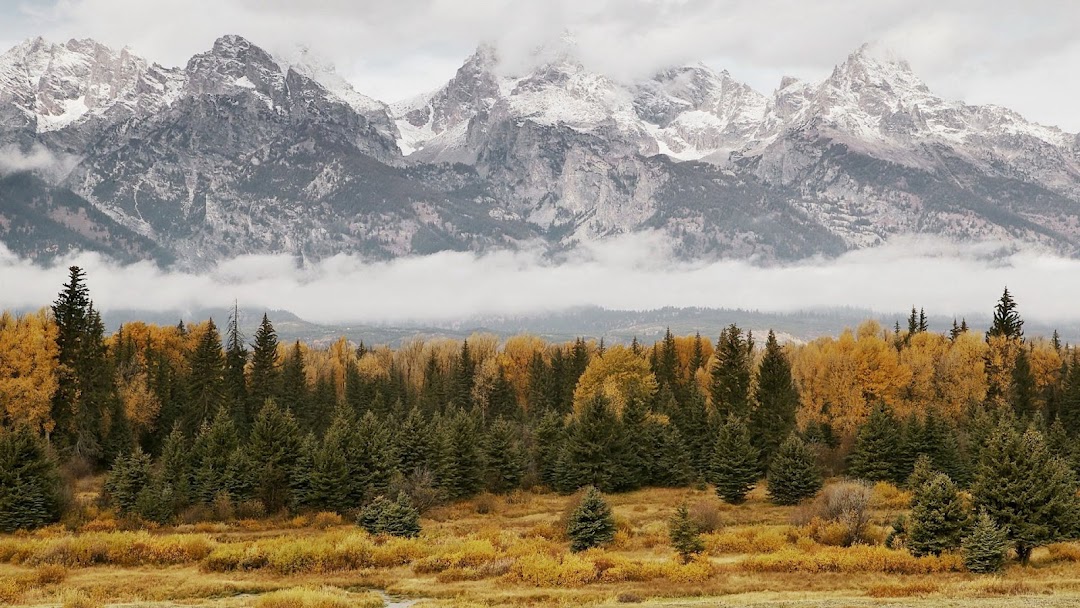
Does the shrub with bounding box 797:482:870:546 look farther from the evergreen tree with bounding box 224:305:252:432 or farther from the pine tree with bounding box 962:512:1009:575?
the evergreen tree with bounding box 224:305:252:432

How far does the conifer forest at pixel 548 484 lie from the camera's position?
42781mm

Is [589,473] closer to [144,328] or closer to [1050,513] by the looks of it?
[1050,513]

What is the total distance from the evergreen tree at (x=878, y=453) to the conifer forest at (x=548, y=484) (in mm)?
227

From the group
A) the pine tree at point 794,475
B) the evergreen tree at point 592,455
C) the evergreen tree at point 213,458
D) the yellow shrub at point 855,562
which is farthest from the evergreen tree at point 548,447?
the yellow shrub at point 855,562

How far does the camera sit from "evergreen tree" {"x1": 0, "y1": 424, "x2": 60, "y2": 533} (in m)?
57.1

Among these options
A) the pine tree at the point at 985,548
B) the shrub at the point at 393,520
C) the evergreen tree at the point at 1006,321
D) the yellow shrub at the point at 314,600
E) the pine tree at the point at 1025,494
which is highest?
the evergreen tree at the point at 1006,321

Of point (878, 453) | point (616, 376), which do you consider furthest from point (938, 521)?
point (616, 376)

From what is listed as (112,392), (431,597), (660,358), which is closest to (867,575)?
(431,597)

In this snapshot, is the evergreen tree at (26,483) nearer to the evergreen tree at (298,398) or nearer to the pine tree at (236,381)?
the pine tree at (236,381)

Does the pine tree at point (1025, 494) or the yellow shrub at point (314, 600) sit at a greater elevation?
the pine tree at point (1025, 494)

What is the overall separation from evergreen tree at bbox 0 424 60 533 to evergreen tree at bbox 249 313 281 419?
33.6 m

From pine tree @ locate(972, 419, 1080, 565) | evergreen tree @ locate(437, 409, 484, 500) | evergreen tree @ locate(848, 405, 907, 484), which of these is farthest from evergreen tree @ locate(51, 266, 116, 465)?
pine tree @ locate(972, 419, 1080, 565)

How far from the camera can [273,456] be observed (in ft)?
225

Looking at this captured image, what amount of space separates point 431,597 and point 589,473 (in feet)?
131
